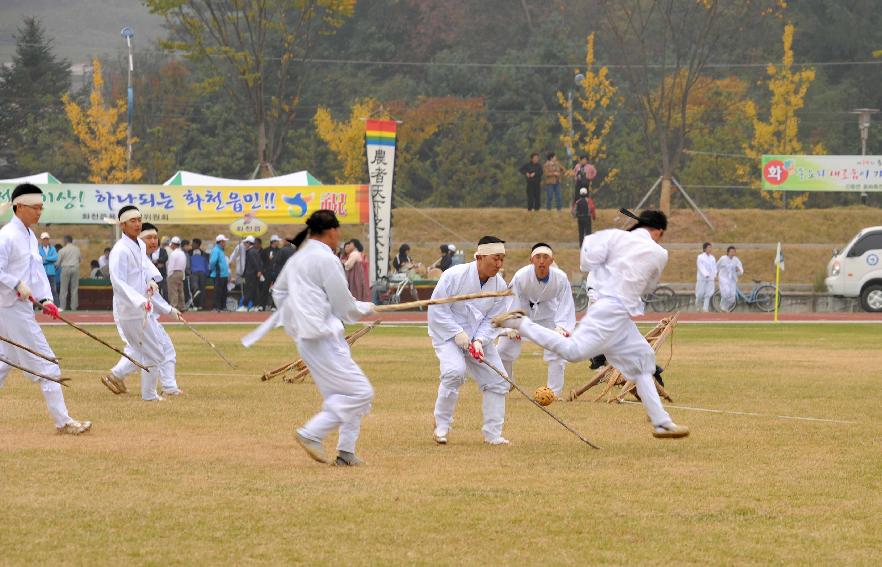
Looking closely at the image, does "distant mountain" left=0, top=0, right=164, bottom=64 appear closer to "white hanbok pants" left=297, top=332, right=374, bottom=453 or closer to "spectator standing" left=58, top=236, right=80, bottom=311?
"spectator standing" left=58, top=236, right=80, bottom=311

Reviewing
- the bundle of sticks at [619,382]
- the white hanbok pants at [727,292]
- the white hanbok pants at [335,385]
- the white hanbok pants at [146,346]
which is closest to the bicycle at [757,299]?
the white hanbok pants at [727,292]

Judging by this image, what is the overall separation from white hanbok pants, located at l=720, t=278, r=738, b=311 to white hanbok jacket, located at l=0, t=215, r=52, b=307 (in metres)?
27.4

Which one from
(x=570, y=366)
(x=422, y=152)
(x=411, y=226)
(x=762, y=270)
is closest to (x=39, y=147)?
(x=422, y=152)

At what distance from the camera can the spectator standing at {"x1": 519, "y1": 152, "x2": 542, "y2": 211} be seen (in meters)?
43.9

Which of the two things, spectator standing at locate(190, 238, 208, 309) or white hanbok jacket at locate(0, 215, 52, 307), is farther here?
spectator standing at locate(190, 238, 208, 309)

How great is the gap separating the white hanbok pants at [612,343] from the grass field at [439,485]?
48cm

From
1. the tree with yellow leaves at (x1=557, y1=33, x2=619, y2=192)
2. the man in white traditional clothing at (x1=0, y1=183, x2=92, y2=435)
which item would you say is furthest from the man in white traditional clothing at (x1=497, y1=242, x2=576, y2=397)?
the tree with yellow leaves at (x1=557, y1=33, x2=619, y2=192)

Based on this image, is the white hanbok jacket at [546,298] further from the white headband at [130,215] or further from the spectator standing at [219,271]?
the spectator standing at [219,271]

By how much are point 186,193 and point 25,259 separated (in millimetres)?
25811

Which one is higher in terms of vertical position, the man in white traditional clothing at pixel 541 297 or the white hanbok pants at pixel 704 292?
the man in white traditional clothing at pixel 541 297

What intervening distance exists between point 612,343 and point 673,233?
36022 mm

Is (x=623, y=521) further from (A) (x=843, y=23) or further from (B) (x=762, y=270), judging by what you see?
(A) (x=843, y=23)

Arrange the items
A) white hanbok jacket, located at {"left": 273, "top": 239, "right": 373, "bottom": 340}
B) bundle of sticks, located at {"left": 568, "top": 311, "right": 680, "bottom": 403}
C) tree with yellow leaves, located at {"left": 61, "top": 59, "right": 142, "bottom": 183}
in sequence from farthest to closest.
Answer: tree with yellow leaves, located at {"left": 61, "top": 59, "right": 142, "bottom": 183}
bundle of sticks, located at {"left": 568, "top": 311, "right": 680, "bottom": 403}
white hanbok jacket, located at {"left": 273, "top": 239, "right": 373, "bottom": 340}

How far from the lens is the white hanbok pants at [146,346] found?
15383 millimetres
